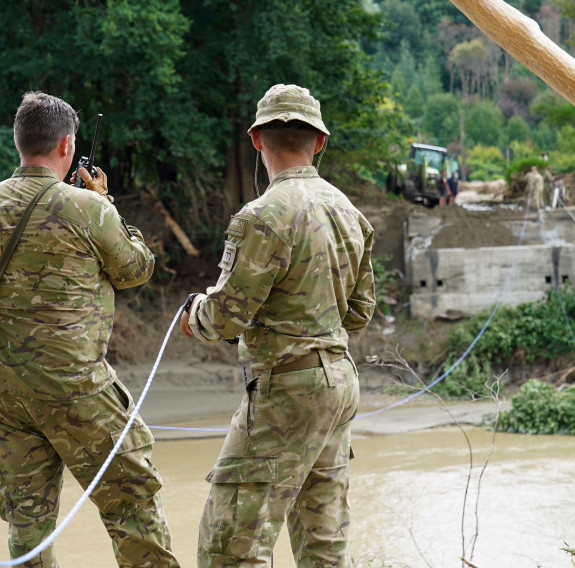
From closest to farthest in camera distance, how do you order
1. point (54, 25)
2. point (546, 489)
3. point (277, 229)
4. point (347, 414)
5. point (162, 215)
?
1. point (277, 229)
2. point (347, 414)
3. point (546, 489)
4. point (54, 25)
5. point (162, 215)

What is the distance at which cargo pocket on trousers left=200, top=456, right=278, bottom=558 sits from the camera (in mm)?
3312

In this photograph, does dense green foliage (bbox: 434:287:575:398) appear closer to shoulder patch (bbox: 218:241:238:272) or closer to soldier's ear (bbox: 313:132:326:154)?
soldier's ear (bbox: 313:132:326:154)

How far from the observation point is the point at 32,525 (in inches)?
148

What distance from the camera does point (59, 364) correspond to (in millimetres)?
3684

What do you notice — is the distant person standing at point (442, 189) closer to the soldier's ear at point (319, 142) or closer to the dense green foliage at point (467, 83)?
the soldier's ear at point (319, 142)

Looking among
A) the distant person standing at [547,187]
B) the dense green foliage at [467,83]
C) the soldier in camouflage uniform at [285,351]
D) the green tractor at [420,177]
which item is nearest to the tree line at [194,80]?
the green tractor at [420,177]

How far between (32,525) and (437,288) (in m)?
15.9

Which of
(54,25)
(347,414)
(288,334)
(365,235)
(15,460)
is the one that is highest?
(54,25)

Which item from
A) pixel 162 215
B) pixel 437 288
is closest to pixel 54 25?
pixel 162 215

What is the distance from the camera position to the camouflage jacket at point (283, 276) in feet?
11.0

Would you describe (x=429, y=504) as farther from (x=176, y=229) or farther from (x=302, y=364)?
(x=176, y=229)

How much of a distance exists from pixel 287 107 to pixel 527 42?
49.9 inches

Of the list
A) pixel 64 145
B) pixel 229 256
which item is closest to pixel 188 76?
pixel 64 145

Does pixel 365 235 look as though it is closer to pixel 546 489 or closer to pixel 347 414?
pixel 347 414
